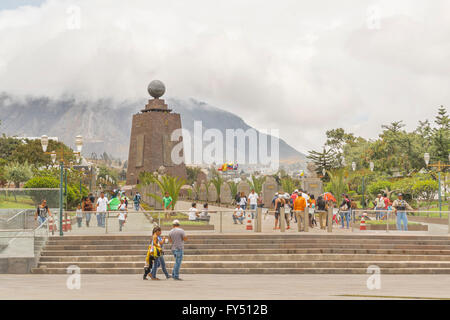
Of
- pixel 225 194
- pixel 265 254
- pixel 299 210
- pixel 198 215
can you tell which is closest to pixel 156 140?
pixel 225 194

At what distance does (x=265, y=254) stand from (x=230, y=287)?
5.43 meters

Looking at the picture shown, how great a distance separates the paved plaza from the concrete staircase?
3.10 feet

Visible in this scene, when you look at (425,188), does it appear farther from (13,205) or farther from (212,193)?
(13,205)

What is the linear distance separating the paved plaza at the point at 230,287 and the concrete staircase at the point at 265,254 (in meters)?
0.94

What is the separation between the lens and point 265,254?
19.0m

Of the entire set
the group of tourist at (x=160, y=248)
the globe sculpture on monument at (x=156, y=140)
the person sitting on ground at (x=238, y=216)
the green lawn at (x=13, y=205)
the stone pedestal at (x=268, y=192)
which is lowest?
the group of tourist at (x=160, y=248)

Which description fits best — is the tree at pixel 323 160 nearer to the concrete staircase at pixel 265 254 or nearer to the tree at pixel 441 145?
the tree at pixel 441 145

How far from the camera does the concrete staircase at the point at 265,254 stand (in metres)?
17.8

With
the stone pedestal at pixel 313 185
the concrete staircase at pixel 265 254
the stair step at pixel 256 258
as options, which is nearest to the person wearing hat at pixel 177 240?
the concrete staircase at pixel 265 254

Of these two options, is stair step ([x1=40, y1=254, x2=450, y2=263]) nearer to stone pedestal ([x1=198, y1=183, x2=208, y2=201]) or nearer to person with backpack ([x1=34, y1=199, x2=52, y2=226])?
person with backpack ([x1=34, y1=199, x2=52, y2=226])

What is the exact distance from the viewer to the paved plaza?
38.2 feet

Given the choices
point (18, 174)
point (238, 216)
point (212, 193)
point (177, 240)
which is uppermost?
point (18, 174)
